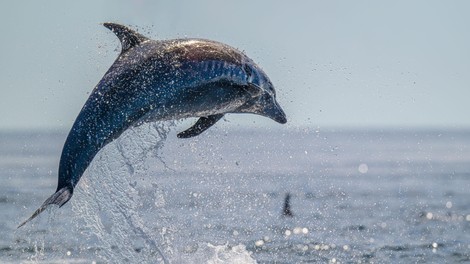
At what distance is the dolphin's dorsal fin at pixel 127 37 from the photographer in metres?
9.38

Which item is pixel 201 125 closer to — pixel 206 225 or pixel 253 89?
pixel 253 89

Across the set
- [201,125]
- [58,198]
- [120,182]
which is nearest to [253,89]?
[201,125]

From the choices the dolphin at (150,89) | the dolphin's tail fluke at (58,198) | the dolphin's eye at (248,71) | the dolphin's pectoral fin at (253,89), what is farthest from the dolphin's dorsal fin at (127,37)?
the dolphin's tail fluke at (58,198)

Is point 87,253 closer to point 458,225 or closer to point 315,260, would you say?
point 315,260

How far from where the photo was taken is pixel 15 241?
77.7 feet

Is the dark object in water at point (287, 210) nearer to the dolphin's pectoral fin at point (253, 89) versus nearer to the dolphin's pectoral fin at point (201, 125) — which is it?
the dolphin's pectoral fin at point (201, 125)

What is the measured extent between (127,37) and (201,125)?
131cm

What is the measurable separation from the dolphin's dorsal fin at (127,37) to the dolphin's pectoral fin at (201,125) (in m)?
1.16

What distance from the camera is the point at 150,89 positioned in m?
8.96

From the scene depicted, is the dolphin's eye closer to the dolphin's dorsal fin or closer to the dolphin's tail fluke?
the dolphin's dorsal fin

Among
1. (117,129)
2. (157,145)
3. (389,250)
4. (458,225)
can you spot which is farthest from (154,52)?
(458,225)

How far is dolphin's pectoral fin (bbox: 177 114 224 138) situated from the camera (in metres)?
10.0

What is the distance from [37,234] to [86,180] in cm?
1451

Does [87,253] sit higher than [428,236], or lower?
lower
